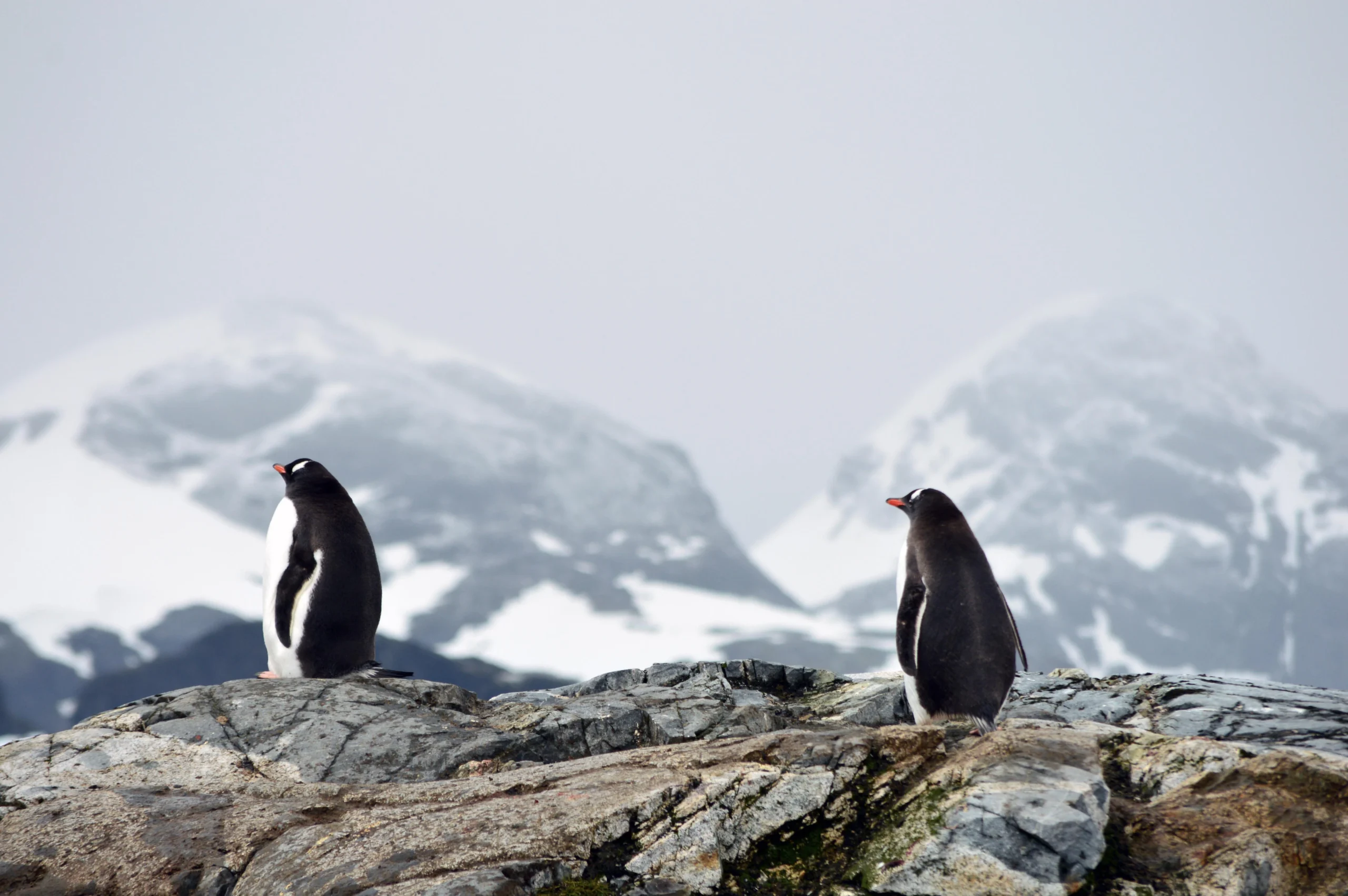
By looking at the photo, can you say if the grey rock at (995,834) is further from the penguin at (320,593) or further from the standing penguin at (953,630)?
the penguin at (320,593)

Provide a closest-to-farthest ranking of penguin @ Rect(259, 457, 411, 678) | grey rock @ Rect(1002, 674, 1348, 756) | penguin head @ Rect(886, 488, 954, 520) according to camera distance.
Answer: grey rock @ Rect(1002, 674, 1348, 756) < penguin head @ Rect(886, 488, 954, 520) < penguin @ Rect(259, 457, 411, 678)

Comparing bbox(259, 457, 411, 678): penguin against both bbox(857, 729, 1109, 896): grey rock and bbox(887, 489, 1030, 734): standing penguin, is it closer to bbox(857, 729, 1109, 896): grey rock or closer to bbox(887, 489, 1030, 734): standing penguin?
bbox(887, 489, 1030, 734): standing penguin

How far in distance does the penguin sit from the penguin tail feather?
0.01 meters

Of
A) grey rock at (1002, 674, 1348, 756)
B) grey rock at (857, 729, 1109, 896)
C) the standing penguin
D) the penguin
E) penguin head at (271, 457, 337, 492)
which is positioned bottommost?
grey rock at (857, 729, 1109, 896)

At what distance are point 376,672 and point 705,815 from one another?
5.65 m

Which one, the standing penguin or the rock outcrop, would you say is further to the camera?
the standing penguin

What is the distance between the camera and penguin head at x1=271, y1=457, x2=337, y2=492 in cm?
1184

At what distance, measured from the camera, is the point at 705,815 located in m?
6.20

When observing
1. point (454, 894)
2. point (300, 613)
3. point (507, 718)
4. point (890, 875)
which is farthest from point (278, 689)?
point (890, 875)

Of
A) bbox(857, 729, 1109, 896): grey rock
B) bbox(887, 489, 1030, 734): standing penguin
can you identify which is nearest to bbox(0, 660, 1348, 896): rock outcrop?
bbox(857, 729, 1109, 896): grey rock

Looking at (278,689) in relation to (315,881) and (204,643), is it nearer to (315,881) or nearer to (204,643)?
(315,881)

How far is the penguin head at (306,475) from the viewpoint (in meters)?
11.8

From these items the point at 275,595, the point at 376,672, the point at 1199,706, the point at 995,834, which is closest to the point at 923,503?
the point at 1199,706

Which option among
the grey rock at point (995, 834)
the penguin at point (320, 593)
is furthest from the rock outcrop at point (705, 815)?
the penguin at point (320, 593)
